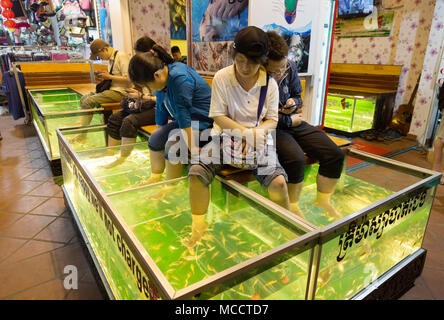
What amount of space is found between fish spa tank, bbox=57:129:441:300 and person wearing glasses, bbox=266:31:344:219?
0.13 metres

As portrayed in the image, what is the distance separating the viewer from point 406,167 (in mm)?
2064

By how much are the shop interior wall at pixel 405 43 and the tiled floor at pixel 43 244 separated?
2.96 meters

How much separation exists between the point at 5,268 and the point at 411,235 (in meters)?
2.73

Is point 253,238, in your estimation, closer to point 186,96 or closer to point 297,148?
point 297,148

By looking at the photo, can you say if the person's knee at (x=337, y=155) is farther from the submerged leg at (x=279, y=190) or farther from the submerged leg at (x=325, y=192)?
the submerged leg at (x=279, y=190)

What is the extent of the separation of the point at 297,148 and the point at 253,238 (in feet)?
2.25

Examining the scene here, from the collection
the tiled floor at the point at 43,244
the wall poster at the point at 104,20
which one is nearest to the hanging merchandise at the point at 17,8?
the wall poster at the point at 104,20

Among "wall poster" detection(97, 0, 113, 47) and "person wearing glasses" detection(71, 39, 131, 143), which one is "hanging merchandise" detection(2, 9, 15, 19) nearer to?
"wall poster" detection(97, 0, 113, 47)

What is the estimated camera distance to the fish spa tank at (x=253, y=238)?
1.14 m

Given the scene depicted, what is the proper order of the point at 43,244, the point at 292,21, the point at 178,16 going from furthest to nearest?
the point at 178,16 → the point at 292,21 → the point at 43,244

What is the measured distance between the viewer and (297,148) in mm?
2055

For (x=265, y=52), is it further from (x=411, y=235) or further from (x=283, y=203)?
(x=411, y=235)

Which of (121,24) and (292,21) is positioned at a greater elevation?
(121,24)

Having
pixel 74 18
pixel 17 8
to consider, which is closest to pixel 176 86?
pixel 74 18
